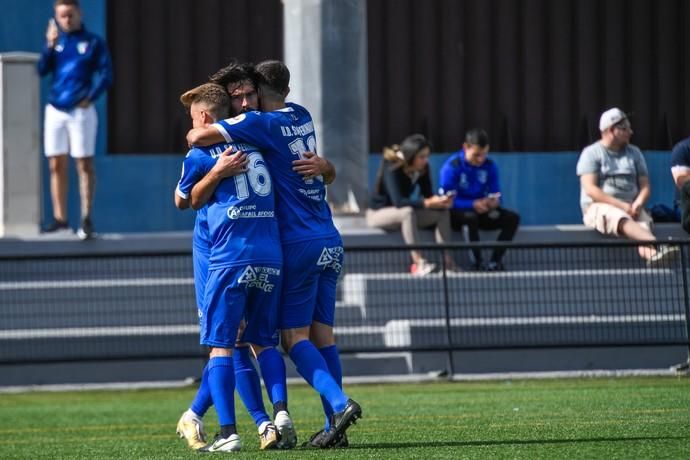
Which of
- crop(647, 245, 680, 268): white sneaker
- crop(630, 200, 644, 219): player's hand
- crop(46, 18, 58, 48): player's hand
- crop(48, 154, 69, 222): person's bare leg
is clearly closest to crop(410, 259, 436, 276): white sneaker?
crop(647, 245, 680, 268): white sneaker

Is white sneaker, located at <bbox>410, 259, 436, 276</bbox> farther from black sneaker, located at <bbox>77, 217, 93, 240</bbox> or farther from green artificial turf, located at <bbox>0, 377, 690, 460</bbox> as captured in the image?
black sneaker, located at <bbox>77, 217, 93, 240</bbox>

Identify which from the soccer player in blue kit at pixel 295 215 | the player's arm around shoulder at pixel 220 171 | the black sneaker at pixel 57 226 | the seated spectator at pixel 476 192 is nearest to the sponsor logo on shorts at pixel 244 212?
the player's arm around shoulder at pixel 220 171

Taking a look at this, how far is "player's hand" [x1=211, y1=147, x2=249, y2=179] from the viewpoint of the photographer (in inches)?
312

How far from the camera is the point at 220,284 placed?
795cm

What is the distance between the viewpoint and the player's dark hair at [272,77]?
822cm

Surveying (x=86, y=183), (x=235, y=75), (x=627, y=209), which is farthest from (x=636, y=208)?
(x=235, y=75)

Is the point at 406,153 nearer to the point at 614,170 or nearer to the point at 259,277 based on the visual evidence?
the point at 614,170

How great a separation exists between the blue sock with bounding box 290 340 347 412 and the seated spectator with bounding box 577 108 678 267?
26.5 ft

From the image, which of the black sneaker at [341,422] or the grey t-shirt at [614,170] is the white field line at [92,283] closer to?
the grey t-shirt at [614,170]

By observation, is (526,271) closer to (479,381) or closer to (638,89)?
(479,381)

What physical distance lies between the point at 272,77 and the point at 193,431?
1.91 m

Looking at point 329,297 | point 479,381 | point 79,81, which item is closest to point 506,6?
point 79,81

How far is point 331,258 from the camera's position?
826cm

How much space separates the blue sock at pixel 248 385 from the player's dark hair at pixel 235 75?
1.41 meters
